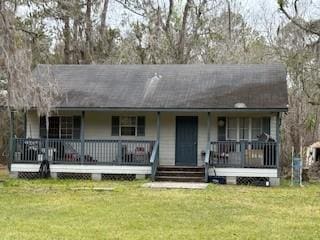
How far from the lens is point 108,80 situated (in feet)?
82.8

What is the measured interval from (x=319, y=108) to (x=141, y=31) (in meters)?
11.7

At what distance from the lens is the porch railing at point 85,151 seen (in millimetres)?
22188

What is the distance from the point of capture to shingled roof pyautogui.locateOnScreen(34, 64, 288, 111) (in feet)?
72.4

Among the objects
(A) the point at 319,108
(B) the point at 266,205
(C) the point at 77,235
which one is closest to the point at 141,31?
(A) the point at 319,108

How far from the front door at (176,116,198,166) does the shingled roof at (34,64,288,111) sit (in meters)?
1.09

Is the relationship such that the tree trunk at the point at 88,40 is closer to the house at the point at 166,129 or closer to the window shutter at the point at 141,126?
the house at the point at 166,129

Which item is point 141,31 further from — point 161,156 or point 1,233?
point 1,233

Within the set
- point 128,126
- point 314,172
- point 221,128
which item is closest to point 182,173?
point 221,128

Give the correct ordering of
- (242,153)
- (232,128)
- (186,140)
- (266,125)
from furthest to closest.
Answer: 1. (186,140)
2. (232,128)
3. (266,125)
4. (242,153)

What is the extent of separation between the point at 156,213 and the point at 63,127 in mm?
11755

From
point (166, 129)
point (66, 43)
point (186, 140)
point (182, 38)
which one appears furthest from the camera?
point (182, 38)

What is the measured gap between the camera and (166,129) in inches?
926

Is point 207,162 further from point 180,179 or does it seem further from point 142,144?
point 142,144

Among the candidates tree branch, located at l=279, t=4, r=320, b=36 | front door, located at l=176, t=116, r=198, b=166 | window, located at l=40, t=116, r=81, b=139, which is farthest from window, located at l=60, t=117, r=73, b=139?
tree branch, located at l=279, t=4, r=320, b=36
